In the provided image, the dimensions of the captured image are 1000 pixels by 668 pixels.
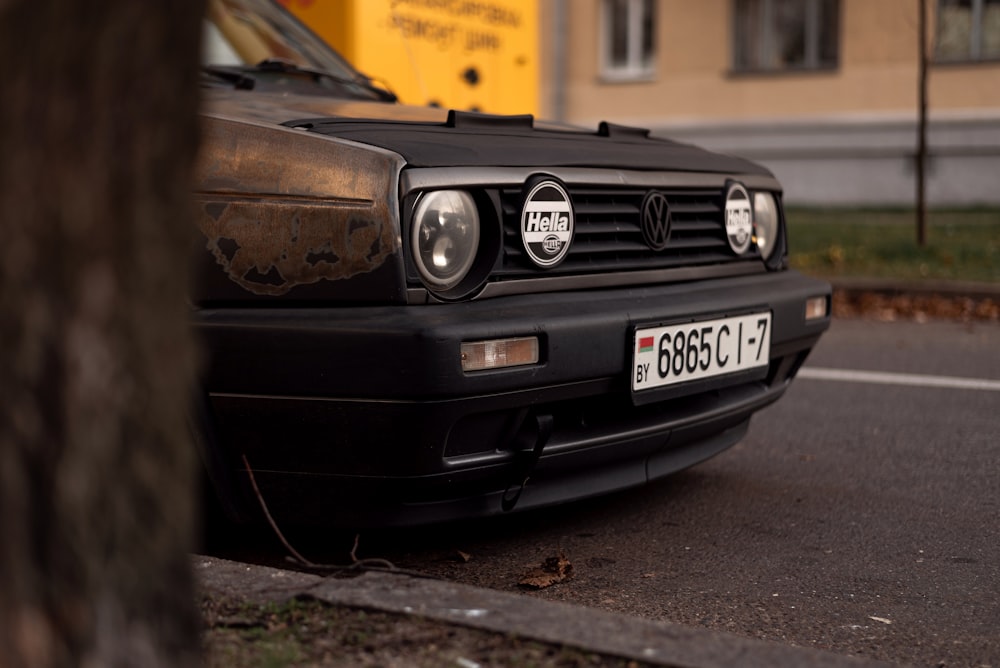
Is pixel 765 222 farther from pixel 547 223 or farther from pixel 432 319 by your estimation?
pixel 432 319

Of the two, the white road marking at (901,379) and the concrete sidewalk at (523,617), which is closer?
the concrete sidewalk at (523,617)

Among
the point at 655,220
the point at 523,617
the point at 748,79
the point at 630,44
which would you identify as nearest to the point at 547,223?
the point at 655,220

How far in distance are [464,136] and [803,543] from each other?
144 centimetres

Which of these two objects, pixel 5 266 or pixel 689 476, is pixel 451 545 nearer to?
pixel 689 476

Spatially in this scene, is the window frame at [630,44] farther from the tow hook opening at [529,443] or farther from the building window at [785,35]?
the tow hook opening at [529,443]

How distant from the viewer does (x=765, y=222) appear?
13.3ft


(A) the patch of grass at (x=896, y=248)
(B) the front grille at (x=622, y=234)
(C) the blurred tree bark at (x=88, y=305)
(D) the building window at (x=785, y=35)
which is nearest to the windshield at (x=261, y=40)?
(B) the front grille at (x=622, y=234)

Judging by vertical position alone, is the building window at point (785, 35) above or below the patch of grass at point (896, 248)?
above

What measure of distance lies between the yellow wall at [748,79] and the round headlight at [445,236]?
1456 cm

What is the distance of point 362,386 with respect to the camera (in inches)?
108

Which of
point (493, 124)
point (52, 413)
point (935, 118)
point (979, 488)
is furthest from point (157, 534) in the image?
point (935, 118)

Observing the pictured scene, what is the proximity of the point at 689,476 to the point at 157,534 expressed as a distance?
2924 millimetres

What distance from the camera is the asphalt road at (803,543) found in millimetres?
2875

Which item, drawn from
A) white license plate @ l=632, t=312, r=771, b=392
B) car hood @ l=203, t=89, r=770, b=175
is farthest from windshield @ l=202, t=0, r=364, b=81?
white license plate @ l=632, t=312, r=771, b=392
